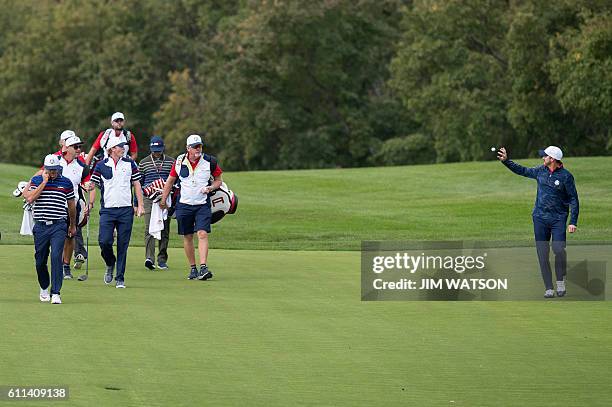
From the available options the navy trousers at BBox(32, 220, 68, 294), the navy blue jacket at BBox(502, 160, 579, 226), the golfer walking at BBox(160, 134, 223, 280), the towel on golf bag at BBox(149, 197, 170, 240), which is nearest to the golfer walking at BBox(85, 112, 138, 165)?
the towel on golf bag at BBox(149, 197, 170, 240)

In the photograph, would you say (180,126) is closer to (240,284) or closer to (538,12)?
(538,12)

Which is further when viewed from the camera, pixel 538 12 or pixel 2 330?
pixel 538 12

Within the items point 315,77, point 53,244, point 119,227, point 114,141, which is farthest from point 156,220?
point 315,77

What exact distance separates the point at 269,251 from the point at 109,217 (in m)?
7.71

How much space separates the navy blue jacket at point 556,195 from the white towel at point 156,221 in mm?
5402

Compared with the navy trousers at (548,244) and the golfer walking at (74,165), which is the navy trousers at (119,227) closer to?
the golfer walking at (74,165)

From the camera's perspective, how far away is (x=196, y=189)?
62.2 ft

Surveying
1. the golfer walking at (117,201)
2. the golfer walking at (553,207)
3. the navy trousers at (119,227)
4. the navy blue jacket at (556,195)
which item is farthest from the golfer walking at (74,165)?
the navy blue jacket at (556,195)

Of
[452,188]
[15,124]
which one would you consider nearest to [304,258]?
[452,188]

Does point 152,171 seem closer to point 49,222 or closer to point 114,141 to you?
point 114,141

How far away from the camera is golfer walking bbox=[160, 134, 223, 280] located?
743 inches

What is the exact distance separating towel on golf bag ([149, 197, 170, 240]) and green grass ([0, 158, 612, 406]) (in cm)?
60

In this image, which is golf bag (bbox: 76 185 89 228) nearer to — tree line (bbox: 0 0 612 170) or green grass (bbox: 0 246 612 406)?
green grass (bbox: 0 246 612 406)

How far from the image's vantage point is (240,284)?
18.6 m
